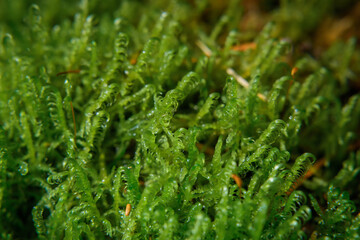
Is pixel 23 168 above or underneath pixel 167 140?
above

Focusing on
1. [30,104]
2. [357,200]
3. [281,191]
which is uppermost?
[30,104]

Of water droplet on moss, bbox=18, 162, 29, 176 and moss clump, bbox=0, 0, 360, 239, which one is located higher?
water droplet on moss, bbox=18, 162, 29, 176

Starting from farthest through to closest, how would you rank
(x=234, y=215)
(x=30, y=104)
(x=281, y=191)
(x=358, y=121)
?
(x=358, y=121) < (x=30, y=104) < (x=281, y=191) < (x=234, y=215)

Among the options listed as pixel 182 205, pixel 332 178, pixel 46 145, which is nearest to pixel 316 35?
pixel 332 178

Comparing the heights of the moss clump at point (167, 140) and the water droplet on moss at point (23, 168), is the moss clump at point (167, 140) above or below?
below

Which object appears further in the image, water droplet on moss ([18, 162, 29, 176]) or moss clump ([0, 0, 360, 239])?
water droplet on moss ([18, 162, 29, 176])

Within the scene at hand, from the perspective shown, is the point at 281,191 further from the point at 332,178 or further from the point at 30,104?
the point at 30,104

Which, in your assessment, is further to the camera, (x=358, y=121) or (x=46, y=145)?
(x=358, y=121)

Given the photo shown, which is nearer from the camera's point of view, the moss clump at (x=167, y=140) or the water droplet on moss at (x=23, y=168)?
the moss clump at (x=167, y=140)
